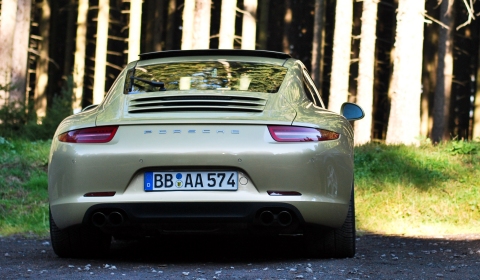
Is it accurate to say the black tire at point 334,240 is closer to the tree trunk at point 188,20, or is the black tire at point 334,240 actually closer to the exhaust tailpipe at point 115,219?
the exhaust tailpipe at point 115,219

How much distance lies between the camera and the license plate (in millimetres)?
4988

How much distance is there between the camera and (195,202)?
4965 millimetres

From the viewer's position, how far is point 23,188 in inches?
395

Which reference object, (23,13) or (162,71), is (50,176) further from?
(23,13)

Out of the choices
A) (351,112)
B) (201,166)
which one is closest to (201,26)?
(351,112)

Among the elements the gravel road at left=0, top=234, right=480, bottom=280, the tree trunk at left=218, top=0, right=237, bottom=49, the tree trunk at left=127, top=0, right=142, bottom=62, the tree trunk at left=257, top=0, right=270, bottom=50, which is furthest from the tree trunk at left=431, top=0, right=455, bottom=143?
the gravel road at left=0, top=234, right=480, bottom=280

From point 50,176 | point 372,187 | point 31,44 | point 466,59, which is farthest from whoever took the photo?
A: point 31,44

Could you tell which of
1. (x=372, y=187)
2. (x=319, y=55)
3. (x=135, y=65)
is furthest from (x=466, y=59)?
(x=135, y=65)

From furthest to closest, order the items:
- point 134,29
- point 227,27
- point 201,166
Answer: point 134,29 < point 227,27 < point 201,166

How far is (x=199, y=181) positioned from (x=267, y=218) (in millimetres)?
504

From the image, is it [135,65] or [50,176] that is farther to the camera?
[135,65]

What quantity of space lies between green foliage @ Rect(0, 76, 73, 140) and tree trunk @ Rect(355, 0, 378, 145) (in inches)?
293

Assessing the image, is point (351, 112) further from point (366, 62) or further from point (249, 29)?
point (249, 29)

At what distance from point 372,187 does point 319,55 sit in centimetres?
1617
